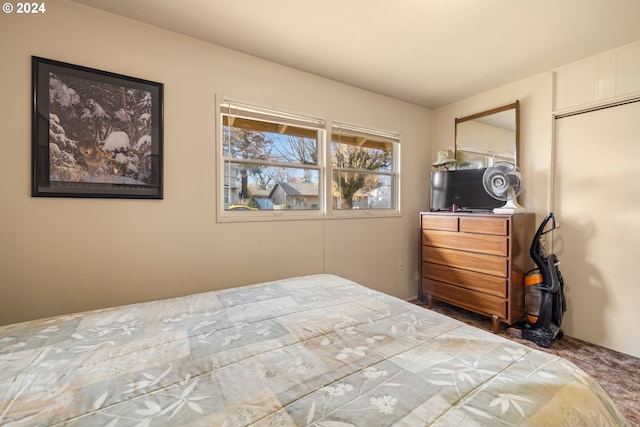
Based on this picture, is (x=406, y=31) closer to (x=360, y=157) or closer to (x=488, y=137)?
(x=360, y=157)

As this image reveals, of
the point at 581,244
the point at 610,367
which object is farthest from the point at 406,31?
the point at 610,367

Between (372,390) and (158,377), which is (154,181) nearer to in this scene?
(158,377)

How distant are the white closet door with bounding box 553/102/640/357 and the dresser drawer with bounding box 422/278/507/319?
0.70 m

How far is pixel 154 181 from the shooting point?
6.48 ft

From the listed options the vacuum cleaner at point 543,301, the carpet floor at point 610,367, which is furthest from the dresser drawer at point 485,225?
the carpet floor at point 610,367

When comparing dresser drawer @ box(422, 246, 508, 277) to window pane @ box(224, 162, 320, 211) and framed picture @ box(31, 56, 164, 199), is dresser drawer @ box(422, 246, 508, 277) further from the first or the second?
framed picture @ box(31, 56, 164, 199)

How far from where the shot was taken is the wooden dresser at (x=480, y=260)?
7.98 feet

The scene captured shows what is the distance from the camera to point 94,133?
70.3 inches

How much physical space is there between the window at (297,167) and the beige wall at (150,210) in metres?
0.11

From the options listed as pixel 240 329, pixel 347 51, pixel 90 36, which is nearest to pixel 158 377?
pixel 240 329

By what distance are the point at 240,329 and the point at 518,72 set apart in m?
3.29

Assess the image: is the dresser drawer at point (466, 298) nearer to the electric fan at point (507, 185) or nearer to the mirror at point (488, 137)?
the electric fan at point (507, 185)

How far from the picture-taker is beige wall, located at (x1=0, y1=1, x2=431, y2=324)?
5.33ft

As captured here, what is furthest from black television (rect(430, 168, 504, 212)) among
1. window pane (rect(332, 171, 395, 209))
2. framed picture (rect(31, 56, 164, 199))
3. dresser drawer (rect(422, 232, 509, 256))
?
framed picture (rect(31, 56, 164, 199))
